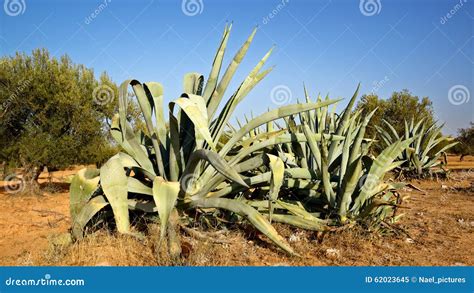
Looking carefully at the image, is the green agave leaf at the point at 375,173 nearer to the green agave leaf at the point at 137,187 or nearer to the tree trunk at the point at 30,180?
the green agave leaf at the point at 137,187

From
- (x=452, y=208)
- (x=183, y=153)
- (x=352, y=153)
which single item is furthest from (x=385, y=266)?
(x=452, y=208)

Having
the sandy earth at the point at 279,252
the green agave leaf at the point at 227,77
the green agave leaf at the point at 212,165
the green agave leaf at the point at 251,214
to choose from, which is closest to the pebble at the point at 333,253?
the sandy earth at the point at 279,252

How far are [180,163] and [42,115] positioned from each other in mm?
7756

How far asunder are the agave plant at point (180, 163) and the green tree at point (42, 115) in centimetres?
681

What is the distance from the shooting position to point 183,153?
4.25 m

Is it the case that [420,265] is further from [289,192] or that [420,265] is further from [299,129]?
[299,129]

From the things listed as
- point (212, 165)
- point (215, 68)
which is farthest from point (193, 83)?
point (212, 165)

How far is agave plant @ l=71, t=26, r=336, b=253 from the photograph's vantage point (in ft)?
12.4

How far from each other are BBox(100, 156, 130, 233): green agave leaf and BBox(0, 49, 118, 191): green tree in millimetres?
7252

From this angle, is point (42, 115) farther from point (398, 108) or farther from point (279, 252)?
point (398, 108)

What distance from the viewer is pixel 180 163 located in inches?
167

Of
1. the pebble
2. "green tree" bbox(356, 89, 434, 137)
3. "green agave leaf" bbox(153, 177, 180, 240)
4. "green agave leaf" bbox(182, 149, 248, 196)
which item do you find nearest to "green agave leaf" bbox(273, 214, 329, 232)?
the pebble

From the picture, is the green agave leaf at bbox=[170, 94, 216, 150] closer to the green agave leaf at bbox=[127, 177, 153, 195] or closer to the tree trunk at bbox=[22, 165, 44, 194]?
the green agave leaf at bbox=[127, 177, 153, 195]

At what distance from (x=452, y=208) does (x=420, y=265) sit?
134 inches
